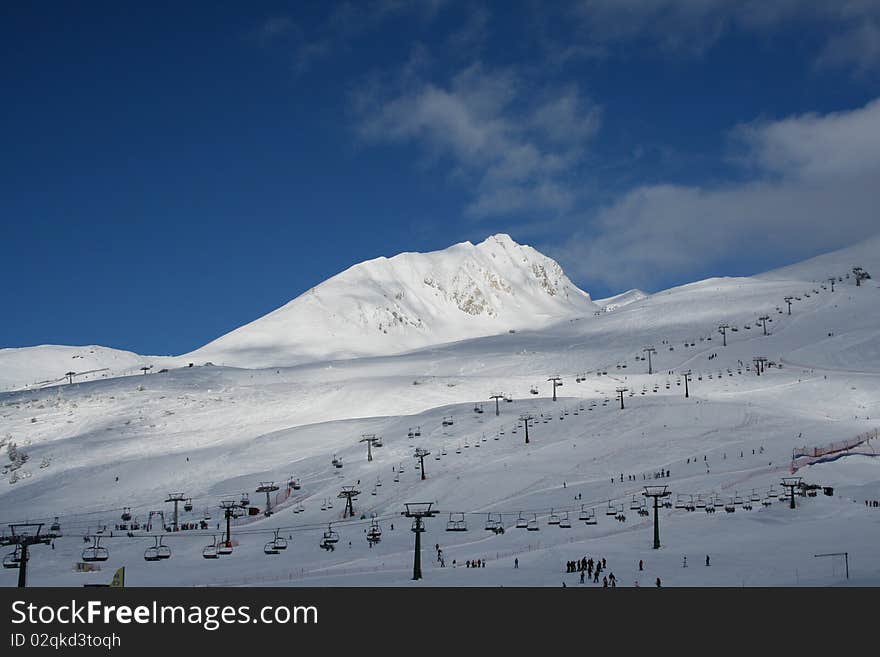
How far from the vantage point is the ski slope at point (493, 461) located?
43.2 meters

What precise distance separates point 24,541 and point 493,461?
4378 cm

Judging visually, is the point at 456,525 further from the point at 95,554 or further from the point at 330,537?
the point at 95,554

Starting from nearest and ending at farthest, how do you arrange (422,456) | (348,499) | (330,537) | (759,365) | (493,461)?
(330,537) → (348,499) → (422,456) → (493,461) → (759,365)

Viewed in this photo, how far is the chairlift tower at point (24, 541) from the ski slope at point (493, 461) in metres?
1.90

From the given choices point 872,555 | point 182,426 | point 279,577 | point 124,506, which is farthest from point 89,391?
point 872,555

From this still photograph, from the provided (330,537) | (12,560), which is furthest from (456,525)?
(12,560)

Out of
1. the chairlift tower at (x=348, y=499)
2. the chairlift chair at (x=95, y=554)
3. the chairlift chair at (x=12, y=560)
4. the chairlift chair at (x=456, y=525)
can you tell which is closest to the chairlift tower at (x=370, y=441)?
the chairlift tower at (x=348, y=499)

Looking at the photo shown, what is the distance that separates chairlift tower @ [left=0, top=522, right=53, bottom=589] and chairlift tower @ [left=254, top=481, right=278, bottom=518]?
16.0 m

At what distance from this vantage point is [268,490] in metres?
69.9

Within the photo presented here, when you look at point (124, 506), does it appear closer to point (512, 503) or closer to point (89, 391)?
point (512, 503)

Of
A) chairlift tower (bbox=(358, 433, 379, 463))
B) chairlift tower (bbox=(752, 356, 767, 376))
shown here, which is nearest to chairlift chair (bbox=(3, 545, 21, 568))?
chairlift tower (bbox=(358, 433, 379, 463))

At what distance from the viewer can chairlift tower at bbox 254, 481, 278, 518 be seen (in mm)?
68188

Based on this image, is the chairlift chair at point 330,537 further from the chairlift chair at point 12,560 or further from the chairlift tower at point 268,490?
the chairlift chair at point 12,560

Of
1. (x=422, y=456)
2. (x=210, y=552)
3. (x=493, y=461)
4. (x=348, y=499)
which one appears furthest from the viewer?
(x=493, y=461)
